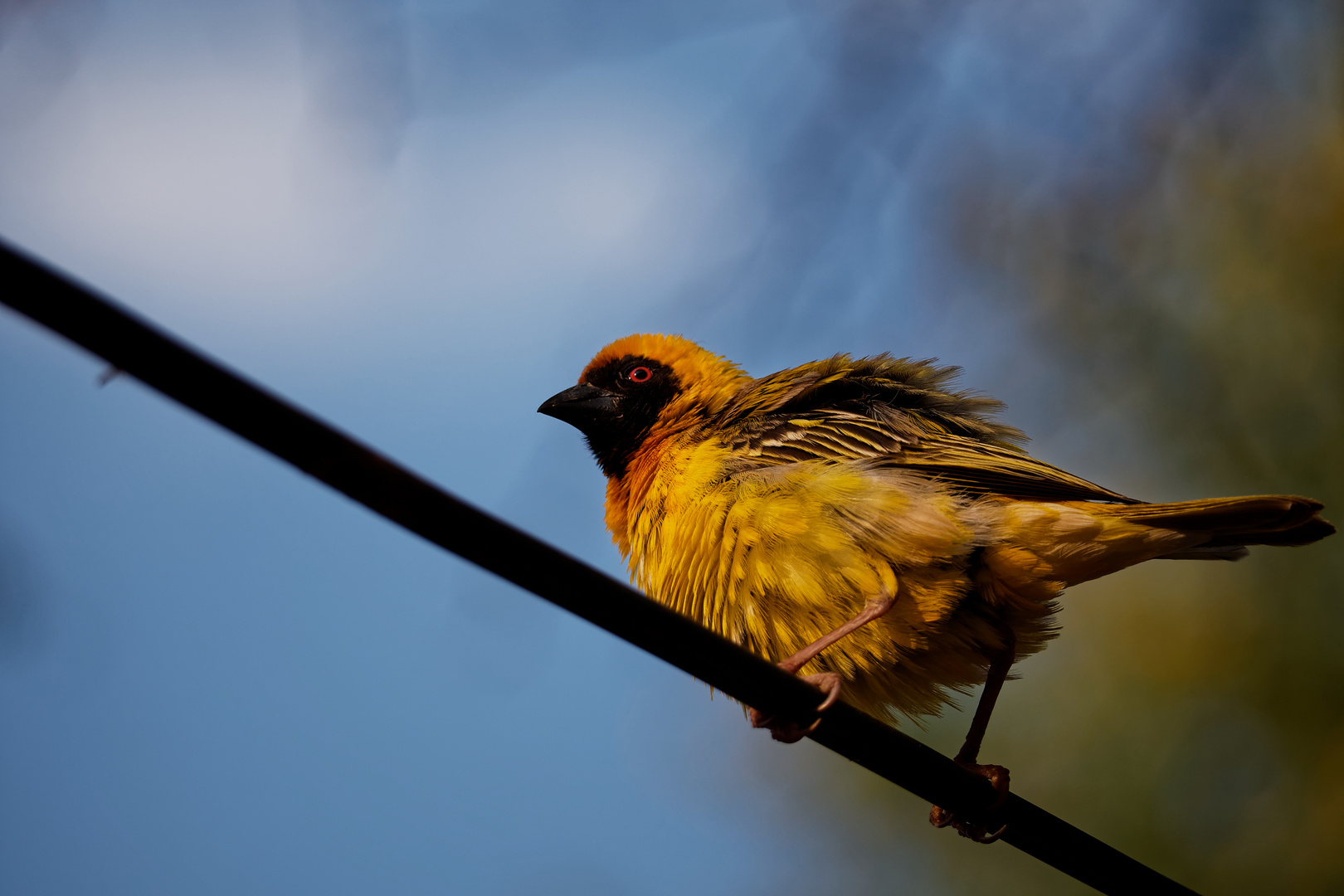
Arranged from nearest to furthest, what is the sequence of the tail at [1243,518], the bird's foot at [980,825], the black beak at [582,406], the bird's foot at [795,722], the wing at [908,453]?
the bird's foot at [795,722] < the tail at [1243,518] < the bird's foot at [980,825] < the wing at [908,453] < the black beak at [582,406]

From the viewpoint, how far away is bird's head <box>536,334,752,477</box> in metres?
4.38

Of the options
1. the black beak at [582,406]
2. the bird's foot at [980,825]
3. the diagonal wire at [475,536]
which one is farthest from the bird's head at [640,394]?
the diagonal wire at [475,536]

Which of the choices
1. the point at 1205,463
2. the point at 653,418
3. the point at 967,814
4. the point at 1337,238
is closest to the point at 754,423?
the point at 653,418

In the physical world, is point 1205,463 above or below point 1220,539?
above

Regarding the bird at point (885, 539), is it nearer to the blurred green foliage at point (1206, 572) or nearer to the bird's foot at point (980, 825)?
the bird's foot at point (980, 825)

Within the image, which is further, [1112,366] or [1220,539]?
[1112,366]

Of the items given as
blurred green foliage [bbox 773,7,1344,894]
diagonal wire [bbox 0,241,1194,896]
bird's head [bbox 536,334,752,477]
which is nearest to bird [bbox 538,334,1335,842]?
bird's head [bbox 536,334,752,477]

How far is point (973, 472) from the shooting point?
3.52 meters

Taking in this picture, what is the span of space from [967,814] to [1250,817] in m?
5.61

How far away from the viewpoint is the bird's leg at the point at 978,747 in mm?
3471

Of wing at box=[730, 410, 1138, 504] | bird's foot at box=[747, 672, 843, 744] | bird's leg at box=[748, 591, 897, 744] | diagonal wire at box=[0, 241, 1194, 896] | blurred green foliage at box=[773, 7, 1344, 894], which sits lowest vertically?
diagonal wire at box=[0, 241, 1194, 896]

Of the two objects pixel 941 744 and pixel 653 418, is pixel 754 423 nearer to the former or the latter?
pixel 653 418

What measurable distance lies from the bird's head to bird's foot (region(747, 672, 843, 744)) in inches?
50.9

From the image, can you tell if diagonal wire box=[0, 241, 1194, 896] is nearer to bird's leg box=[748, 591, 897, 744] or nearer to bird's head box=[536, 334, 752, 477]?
bird's leg box=[748, 591, 897, 744]
